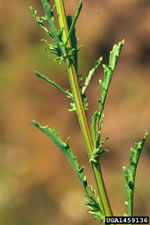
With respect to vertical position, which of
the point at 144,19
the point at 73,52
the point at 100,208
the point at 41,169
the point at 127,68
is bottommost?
the point at 100,208

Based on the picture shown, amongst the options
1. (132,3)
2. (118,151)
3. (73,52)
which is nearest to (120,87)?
(118,151)

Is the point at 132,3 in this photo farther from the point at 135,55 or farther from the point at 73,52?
the point at 73,52

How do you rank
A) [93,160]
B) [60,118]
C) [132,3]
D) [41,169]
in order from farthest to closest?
[132,3] < [60,118] < [41,169] < [93,160]

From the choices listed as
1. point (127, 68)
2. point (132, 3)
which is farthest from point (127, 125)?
point (132, 3)

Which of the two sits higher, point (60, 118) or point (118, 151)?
point (60, 118)

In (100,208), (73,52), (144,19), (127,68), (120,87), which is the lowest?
(100,208)

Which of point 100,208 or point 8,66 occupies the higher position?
point 8,66

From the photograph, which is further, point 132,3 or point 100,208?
point 132,3

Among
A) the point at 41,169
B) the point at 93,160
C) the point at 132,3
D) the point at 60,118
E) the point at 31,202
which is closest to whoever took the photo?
the point at 93,160

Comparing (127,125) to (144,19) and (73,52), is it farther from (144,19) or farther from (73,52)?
(73,52)
